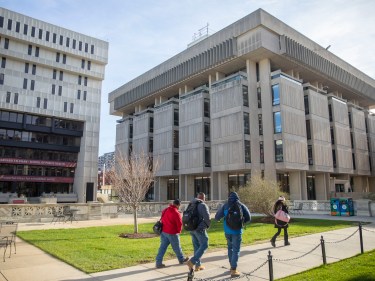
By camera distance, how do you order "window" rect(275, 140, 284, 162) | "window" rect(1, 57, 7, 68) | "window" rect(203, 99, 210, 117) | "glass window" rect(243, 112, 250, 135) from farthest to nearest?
"window" rect(1, 57, 7, 68), "window" rect(203, 99, 210, 117), "glass window" rect(243, 112, 250, 135), "window" rect(275, 140, 284, 162)

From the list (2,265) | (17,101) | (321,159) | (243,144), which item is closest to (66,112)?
(17,101)

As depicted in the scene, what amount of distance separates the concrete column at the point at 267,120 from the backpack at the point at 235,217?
111 ft

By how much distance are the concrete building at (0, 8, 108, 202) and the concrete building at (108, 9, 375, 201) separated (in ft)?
36.7

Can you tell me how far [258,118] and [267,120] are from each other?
201 centimetres

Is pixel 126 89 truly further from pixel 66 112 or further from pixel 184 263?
pixel 184 263

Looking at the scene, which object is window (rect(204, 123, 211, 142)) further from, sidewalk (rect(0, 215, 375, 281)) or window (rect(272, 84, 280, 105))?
sidewalk (rect(0, 215, 375, 281))

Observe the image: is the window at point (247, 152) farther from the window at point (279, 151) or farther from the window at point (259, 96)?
the window at point (259, 96)

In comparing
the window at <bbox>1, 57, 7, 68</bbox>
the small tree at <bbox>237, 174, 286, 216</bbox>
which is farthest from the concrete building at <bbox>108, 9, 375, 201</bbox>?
the window at <bbox>1, 57, 7, 68</bbox>

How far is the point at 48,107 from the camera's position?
53.7 m

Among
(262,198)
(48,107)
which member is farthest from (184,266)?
(48,107)

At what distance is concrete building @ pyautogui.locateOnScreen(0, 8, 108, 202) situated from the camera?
5116cm

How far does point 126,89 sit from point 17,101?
24065 millimetres

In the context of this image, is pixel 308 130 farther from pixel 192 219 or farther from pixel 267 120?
pixel 192 219

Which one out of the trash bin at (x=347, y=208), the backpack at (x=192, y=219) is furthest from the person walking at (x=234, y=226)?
the trash bin at (x=347, y=208)
